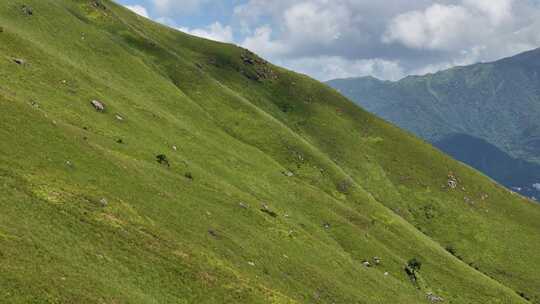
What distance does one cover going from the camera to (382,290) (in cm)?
6506

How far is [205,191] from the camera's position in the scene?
64188 millimetres

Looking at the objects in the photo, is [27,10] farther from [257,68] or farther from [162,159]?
[257,68]

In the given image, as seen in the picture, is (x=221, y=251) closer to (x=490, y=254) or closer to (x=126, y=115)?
(x=126, y=115)

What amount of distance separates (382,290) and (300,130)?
78123mm

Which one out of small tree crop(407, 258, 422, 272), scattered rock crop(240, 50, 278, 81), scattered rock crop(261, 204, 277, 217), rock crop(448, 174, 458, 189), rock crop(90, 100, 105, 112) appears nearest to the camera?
scattered rock crop(261, 204, 277, 217)

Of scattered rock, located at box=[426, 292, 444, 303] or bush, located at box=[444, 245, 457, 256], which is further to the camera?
bush, located at box=[444, 245, 457, 256]

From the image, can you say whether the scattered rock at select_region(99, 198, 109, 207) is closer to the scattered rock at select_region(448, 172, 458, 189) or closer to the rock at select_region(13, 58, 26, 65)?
the rock at select_region(13, 58, 26, 65)

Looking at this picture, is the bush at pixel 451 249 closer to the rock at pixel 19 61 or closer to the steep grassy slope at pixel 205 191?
the steep grassy slope at pixel 205 191

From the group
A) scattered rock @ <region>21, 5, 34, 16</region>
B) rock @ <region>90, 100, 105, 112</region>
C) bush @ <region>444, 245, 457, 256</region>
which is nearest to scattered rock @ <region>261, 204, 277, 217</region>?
rock @ <region>90, 100, 105, 112</region>

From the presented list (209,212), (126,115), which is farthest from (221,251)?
(126,115)

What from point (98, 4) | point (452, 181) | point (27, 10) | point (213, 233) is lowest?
point (213, 233)

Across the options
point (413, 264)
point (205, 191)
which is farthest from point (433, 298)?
point (205, 191)

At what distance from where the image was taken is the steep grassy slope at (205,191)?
125 ft

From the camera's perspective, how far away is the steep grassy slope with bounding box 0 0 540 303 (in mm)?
38188
